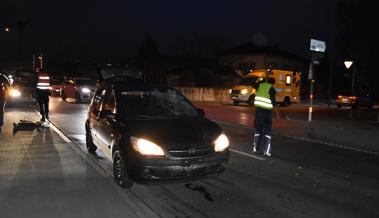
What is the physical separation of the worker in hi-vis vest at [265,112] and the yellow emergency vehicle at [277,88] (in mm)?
21630

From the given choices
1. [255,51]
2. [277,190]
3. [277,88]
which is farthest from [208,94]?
[277,190]

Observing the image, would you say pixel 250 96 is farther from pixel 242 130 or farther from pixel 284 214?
pixel 284 214

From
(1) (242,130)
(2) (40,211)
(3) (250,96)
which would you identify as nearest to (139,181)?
(2) (40,211)

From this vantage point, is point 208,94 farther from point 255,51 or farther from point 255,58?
point 255,51

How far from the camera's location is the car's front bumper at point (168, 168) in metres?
6.81

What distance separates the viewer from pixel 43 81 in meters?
16.0

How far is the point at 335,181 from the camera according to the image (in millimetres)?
8242

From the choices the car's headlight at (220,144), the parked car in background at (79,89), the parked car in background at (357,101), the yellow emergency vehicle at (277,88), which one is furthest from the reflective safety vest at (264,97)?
the parked car in background at (357,101)

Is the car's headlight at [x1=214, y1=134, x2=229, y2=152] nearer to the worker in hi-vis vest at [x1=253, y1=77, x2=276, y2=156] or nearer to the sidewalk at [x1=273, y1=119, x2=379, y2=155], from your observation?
the worker in hi-vis vest at [x1=253, y1=77, x2=276, y2=156]

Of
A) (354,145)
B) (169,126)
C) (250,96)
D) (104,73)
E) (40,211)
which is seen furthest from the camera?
(250,96)

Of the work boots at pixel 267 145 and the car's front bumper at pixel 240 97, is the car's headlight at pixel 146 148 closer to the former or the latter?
the work boots at pixel 267 145

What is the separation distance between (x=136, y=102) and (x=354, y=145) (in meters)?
7.35

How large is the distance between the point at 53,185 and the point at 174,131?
208 cm

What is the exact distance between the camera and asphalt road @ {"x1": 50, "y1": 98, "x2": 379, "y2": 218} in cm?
636
